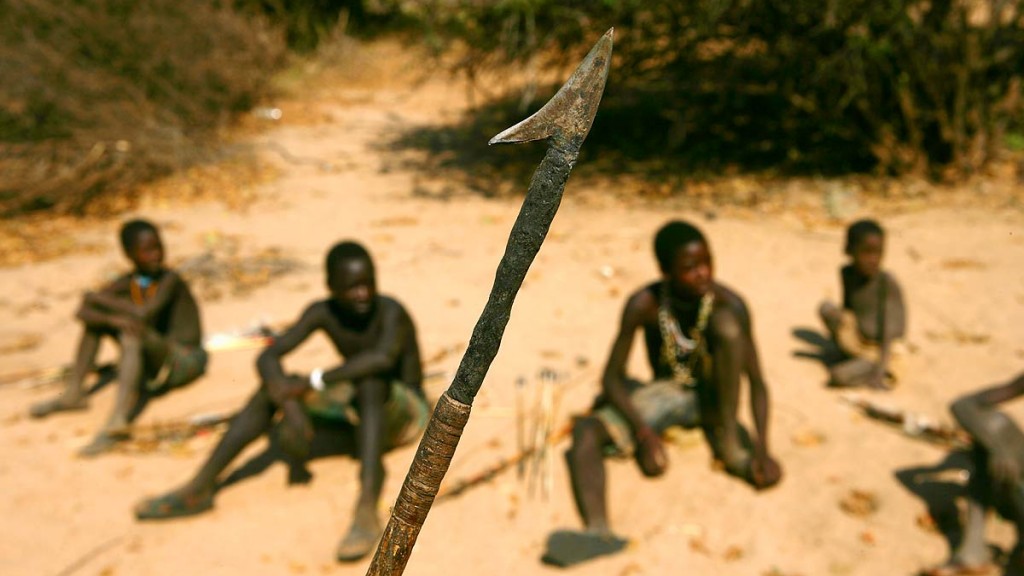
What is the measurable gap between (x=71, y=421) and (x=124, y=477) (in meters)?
0.85

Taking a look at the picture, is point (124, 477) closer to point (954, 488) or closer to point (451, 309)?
point (451, 309)

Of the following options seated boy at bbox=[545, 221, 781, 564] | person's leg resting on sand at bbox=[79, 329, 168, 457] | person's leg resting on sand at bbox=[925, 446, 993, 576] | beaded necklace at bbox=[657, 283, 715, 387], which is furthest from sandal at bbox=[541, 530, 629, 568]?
person's leg resting on sand at bbox=[79, 329, 168, 457]

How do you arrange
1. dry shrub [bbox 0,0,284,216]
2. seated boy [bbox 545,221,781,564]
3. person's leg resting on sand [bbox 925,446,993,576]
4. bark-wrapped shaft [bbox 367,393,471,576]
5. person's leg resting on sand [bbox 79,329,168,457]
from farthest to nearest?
dry shrub [bbox 0,0,284,216] → person's leg resting on sand [bbox 79,329,168,457] → seated boy [bbox 545,221,781,564] → person's leg resting on sand [bbox 925,446,993,576] → bark-wrapped shaft [bbox 367,393,471,576]

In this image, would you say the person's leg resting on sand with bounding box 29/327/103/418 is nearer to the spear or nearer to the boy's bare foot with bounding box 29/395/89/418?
the boy's bare foot with bounding box 29/395/89/418

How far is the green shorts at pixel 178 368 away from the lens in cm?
502

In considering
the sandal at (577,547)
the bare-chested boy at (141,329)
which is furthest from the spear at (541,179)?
the bare-chested boy at (141,329)

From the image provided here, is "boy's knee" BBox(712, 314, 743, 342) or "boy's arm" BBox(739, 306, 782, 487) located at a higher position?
"boy's knee" BBox(712, 314, 743, 342)

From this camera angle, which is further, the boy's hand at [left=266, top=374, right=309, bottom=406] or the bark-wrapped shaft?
the boy's hand at [left=266, top=374, right=309, bottom=406]

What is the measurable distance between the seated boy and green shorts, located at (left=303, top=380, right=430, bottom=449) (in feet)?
2.71

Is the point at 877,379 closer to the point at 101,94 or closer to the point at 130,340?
the point at 130,340

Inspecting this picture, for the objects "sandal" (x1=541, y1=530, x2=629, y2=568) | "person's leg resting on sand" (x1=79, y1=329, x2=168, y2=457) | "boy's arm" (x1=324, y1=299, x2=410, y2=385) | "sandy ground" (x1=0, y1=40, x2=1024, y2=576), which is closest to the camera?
"sandal" (x1=541, y1=530, x2=629, y2=568)

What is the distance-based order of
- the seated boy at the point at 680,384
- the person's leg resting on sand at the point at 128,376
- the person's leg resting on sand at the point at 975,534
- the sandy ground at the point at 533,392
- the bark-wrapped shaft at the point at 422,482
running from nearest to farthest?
the bark-wrapped shaft at the point at 422,482 < the person's leg resting on sand at the point at 975,534 < the sandy ground at the point at 533,392 < the seated boy at the point at 680,384 < the person's leg resting on sand at the point at 128,376

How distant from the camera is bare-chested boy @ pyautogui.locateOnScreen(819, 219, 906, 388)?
4.66m

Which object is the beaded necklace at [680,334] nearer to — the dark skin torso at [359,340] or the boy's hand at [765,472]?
the boy's hand at [765,472]
